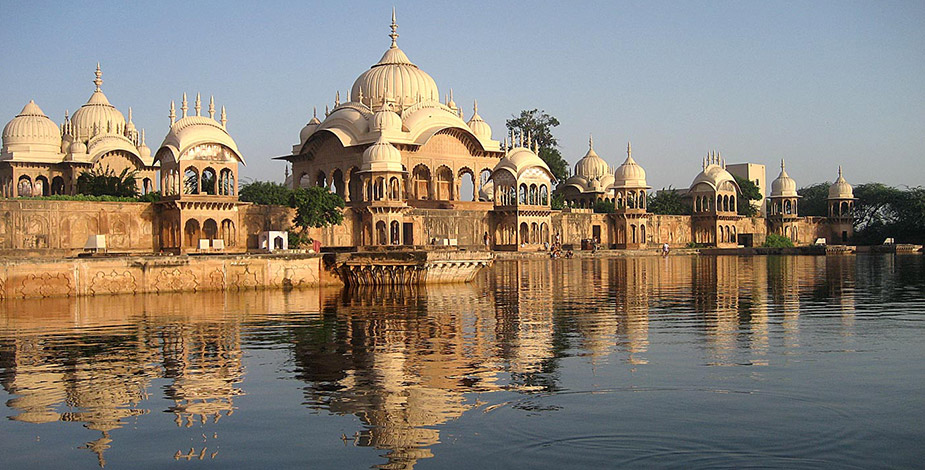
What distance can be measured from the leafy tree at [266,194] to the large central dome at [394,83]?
1019 cm

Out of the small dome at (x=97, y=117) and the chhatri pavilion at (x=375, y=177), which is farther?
the small dome at (x=97, y=117)

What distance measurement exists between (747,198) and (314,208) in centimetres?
4141

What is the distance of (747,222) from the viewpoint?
62.0 m

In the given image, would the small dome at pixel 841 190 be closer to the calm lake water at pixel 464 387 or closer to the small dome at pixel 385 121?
the small dome at pixel 385 121

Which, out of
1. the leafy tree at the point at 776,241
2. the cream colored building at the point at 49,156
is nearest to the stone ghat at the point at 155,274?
the cream colored building at the point at 49,156

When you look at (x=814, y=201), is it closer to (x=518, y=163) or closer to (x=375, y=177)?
(x=518, y=163)

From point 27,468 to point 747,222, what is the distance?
5939 centimetres

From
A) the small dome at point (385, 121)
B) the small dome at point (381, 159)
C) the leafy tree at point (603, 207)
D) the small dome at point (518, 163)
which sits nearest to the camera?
the small dome at point (381, 159)

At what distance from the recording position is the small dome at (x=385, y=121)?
43594 millimetres

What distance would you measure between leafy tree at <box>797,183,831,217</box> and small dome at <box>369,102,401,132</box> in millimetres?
39965

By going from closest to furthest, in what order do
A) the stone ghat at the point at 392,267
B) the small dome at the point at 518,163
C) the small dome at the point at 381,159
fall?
the stone ghat at the point at 392,267 → the small dome at the point at 381,159 → the small dome at the point at 518,163

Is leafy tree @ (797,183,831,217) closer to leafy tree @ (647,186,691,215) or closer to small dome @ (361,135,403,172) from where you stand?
leafy tree @ (647,186,691,215)

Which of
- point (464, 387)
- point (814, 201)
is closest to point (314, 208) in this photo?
point (464, 387)

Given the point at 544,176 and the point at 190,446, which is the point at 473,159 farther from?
the point at 190,446
